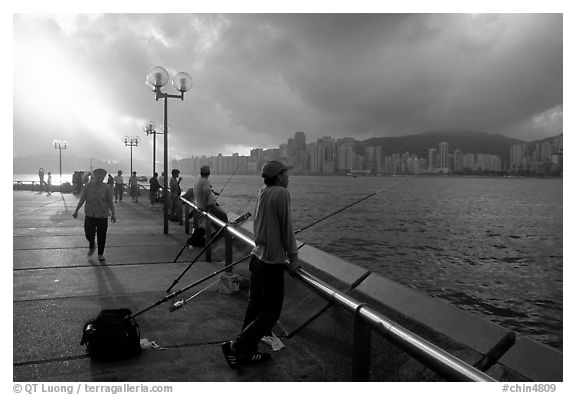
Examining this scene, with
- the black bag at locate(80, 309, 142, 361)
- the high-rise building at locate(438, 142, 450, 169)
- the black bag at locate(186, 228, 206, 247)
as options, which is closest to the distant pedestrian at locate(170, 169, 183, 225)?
the black bag at locate(186, 228, 206, 247)

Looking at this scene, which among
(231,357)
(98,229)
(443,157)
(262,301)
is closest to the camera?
(231,357)

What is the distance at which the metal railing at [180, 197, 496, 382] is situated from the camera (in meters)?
2.21

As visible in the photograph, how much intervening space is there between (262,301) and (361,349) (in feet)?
3.85

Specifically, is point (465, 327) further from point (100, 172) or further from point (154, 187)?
point (154, 187)

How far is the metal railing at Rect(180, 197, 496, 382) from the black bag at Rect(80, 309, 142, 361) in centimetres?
168

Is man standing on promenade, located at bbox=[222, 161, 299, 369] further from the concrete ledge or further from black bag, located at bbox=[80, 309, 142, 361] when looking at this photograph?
the concrete ledge

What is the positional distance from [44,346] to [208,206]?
537 centimetres

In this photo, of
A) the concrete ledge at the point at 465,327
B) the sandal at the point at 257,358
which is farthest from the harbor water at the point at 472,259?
the sandal at the point at 257,358

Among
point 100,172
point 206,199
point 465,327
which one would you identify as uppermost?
point 100,172

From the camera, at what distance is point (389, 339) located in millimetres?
2662

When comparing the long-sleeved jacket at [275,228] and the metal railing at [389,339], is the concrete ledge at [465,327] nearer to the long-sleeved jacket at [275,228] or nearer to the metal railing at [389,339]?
the metal railing at [389,339]

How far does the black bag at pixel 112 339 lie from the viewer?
370cm

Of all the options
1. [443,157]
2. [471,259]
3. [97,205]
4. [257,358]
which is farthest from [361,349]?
[471,259]
